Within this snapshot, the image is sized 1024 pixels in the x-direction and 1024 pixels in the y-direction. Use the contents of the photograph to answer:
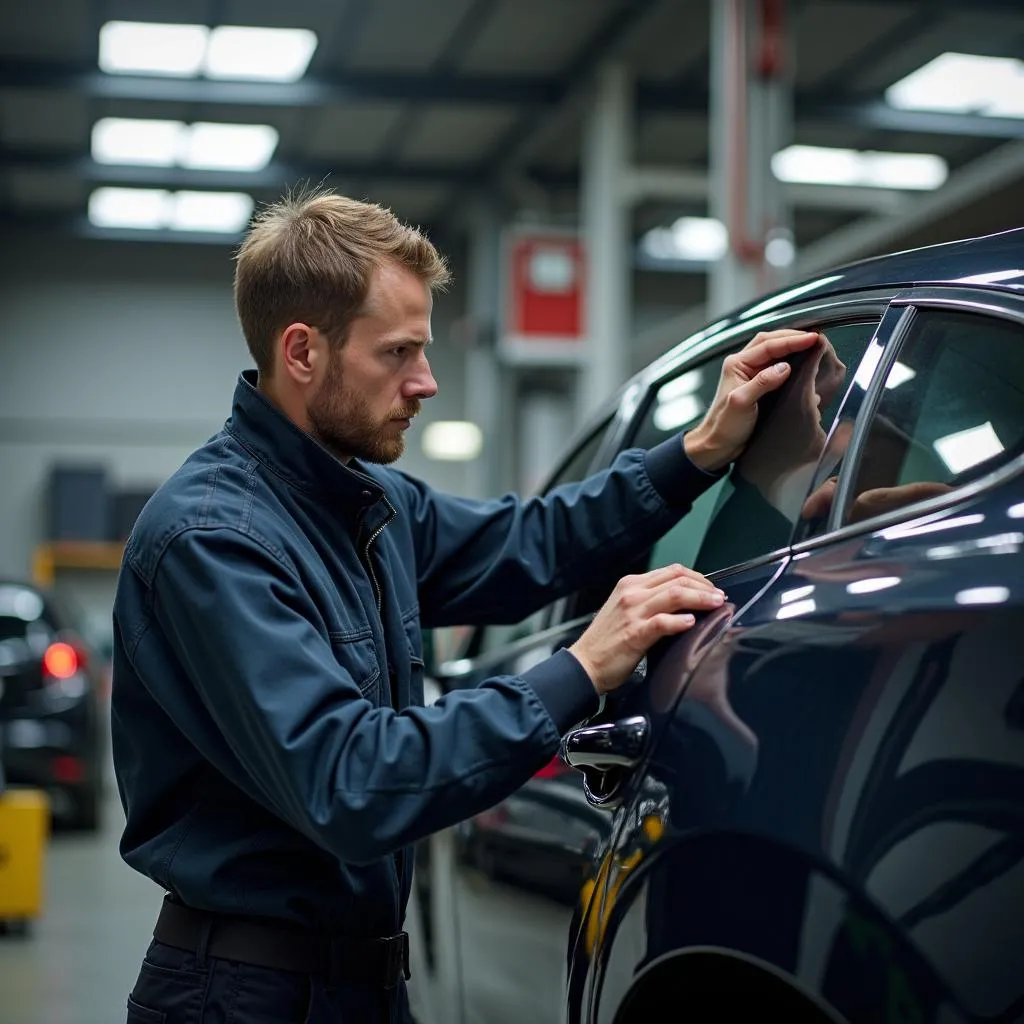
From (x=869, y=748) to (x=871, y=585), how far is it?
163 mm

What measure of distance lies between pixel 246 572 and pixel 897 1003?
0.85 meters

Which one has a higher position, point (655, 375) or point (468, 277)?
point (468, 277)

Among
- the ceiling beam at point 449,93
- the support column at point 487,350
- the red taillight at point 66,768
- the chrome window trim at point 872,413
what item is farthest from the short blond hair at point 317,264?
the support column at point 487,350

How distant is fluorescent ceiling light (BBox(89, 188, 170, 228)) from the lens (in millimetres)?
15906

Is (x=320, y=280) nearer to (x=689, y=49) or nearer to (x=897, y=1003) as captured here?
(x=897, y=1003)

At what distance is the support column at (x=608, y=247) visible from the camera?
1106cm

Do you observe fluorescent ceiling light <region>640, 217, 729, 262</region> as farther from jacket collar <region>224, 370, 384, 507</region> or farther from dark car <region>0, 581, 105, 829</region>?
jacket collar <region>224, 370, 384, 507</region>

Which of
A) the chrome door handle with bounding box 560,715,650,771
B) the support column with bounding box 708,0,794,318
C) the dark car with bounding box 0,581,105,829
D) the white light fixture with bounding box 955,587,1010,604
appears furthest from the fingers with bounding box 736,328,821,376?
the dark car with bounding box 0,581,105,829

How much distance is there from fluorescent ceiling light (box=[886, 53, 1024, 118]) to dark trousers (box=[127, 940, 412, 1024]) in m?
10.8

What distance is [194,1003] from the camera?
1.96 metres

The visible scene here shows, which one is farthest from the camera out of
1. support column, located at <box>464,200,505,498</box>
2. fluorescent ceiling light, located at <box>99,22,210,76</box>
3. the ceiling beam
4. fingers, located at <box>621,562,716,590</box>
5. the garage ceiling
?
support column, located at <box>464,200,505,498</box>

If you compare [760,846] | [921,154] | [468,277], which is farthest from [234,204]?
[760,846]

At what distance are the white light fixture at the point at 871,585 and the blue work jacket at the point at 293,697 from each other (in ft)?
1.27

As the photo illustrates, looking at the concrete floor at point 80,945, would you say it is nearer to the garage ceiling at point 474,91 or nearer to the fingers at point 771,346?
the fingers at point 771,346
